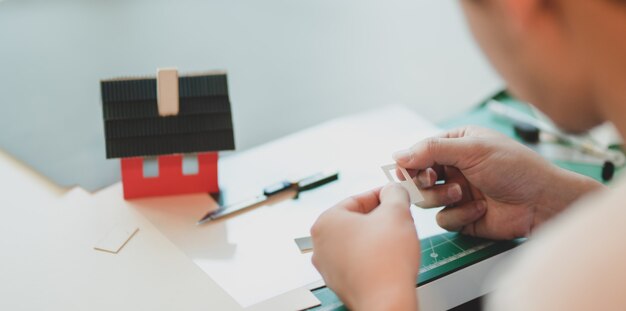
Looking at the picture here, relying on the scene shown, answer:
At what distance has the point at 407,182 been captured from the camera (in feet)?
3.14

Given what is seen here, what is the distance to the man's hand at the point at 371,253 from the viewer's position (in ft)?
2.45

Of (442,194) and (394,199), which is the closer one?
(394,199)

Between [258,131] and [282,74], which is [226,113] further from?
[282,74]

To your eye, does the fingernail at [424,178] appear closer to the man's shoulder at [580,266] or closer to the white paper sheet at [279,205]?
the white paper sheet at [279,205]

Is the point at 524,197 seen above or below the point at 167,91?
below

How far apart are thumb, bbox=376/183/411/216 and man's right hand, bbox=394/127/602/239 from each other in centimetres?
8

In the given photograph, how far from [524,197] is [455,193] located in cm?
10

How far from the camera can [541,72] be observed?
2.28ft

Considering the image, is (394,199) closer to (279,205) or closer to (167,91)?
(279,205)

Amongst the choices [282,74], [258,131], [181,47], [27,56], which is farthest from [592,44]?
[27,56]

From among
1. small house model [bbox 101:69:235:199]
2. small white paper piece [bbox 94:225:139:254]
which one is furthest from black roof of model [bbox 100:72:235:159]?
small white paper piece [bbox 94:225:139:254]

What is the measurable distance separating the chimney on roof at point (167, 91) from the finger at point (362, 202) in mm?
310

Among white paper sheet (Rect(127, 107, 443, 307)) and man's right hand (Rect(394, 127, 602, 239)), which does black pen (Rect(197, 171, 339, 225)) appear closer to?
white paper sheet (Rect(127, 107, 443, 307))

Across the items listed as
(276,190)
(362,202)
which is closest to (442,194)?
(362,202)
